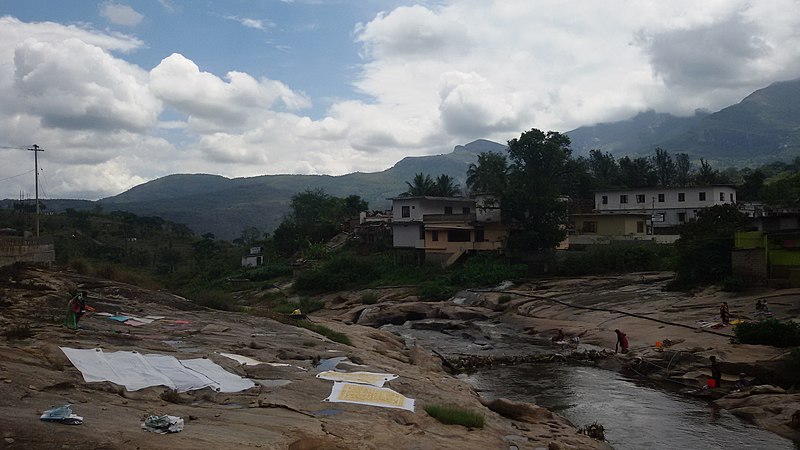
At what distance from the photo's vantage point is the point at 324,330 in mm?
25062

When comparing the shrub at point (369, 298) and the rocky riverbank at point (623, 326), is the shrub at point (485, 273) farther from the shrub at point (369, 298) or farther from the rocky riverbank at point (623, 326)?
the shrub at point (369, 298)

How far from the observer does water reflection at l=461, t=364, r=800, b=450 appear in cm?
1648

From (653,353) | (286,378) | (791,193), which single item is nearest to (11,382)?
(286,378)

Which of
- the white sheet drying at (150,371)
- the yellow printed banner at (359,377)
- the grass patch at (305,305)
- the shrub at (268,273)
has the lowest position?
the grass patch at (305,305)

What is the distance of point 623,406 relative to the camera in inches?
788

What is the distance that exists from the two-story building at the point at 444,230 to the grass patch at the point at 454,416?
39.4 metres

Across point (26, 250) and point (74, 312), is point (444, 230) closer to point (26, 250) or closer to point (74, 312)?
point (26, 250)

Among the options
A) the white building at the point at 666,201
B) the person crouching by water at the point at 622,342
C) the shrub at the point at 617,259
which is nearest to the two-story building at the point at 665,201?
the white building at the point at 666,201

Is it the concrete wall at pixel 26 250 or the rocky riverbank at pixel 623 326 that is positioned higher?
the concrete wall at pixel 26 250

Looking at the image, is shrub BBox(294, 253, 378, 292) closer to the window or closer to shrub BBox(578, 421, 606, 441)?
the window

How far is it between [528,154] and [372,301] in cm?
2187

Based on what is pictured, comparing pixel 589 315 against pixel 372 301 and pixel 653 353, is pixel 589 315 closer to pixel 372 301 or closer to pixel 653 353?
pixel 653 353

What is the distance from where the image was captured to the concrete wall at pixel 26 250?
24.8 meters

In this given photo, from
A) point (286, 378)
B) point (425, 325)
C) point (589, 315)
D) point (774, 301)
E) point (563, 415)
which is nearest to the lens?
point (286, 378)
